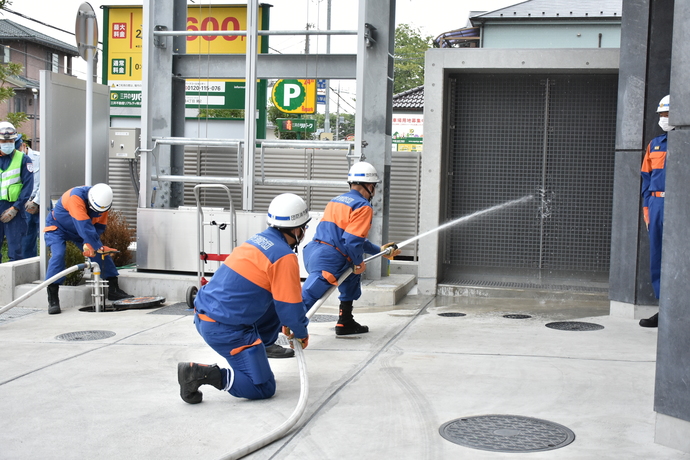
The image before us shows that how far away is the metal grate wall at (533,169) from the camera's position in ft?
34.0

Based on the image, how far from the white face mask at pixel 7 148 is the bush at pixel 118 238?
1605 millimetres

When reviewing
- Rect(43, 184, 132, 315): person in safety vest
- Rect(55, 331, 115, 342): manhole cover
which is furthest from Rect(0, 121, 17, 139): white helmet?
Rect(55, 331, 115, 342): manhole cover

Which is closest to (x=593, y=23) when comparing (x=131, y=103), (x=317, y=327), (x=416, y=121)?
(x=416, y=121)

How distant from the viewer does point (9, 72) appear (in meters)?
15.0

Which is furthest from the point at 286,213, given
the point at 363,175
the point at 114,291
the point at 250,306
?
the point at 114,291

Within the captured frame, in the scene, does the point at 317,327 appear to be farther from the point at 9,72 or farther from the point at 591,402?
the point at 9,72

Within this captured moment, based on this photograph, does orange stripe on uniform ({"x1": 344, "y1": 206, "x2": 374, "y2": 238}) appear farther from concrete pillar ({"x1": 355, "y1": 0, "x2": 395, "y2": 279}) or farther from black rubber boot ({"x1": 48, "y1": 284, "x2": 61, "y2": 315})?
black rubber boot ({"x1": 48, "y1": 284, "x2": 61, "y2": 315})

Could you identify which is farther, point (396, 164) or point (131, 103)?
point (131, 103)

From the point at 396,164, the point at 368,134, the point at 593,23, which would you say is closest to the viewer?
the point at 368,134

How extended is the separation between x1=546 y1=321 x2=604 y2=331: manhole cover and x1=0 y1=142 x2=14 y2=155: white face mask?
7513 millimetres

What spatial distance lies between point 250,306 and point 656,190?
432cm

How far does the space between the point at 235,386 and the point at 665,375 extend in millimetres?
2696

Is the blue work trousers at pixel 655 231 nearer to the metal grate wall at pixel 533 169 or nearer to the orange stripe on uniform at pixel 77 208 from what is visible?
the metal grate wall at pixel 533 169

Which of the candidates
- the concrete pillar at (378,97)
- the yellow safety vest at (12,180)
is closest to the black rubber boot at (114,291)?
the yellow safety vest at (12,180)
